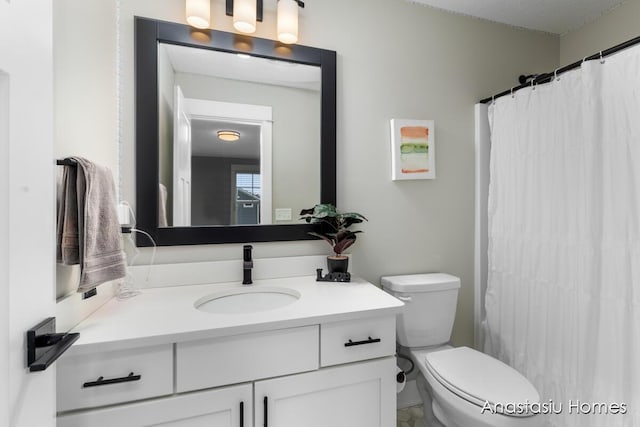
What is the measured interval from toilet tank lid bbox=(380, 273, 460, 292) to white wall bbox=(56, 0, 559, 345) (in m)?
0.08

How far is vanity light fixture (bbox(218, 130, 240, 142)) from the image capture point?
4.86ft

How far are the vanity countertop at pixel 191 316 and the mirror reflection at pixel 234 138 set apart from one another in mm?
365

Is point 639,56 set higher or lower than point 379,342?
higher

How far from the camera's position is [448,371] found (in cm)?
136

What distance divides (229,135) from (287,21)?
0.62 metres

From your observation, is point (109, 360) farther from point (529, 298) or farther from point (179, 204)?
point (529, 298)

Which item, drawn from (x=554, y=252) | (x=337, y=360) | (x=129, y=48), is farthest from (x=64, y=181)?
(x=554, y=252)

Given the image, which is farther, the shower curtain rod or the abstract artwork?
the abstract artwork

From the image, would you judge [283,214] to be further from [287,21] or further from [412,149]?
[287,21]

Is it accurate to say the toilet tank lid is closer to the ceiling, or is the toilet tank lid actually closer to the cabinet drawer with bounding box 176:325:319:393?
the cabinet drawer with bounding box 176:325:319:393

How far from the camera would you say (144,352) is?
0.92 metres

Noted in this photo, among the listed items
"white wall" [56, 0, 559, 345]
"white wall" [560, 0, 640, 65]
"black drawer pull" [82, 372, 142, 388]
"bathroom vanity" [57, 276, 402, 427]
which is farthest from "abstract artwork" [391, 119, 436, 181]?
"black drawer pull" [82, 372, 142, 388]

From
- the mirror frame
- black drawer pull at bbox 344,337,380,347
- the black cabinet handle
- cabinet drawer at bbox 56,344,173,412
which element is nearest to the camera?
cabinet drawer at bbox 56,344,173,412

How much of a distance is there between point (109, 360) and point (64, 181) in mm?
547
